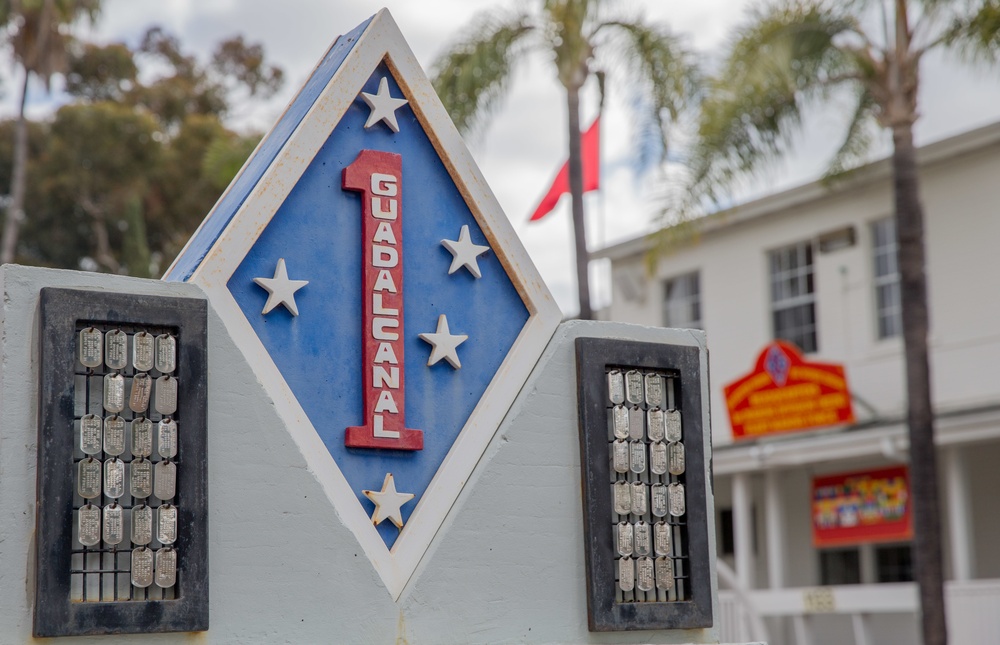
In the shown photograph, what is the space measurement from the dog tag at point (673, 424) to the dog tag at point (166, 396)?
9.00 feet

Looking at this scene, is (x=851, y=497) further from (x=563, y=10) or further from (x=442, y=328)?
(x=442, y=328)

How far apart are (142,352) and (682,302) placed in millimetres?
17335

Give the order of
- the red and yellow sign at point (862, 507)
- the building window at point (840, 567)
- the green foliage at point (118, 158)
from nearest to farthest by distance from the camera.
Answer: the red and yellow sign at point (862, 507) < the building window at point (840, 567) < the green foliage at point (118, 158)

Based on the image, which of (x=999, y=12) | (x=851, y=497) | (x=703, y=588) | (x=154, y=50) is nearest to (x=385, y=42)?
(x=703, y=588)

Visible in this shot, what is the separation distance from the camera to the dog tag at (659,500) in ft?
24.7

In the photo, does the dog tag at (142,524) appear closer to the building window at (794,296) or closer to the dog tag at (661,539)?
the dog tag at (661,539)

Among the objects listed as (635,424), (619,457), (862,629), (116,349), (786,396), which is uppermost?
(786,396)

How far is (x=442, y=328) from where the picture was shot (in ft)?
23.4

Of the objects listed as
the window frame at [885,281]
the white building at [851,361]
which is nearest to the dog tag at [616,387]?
the white building at [851,361]

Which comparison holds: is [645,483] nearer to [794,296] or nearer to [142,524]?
[142,524]

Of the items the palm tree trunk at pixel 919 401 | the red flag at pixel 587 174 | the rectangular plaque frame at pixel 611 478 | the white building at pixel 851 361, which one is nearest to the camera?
the rectangular plaque frame at pixel 611 478

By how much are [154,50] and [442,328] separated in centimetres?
2994

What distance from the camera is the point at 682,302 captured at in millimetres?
22922

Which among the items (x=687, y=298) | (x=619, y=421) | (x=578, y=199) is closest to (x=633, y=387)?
(x=619, y=421)
